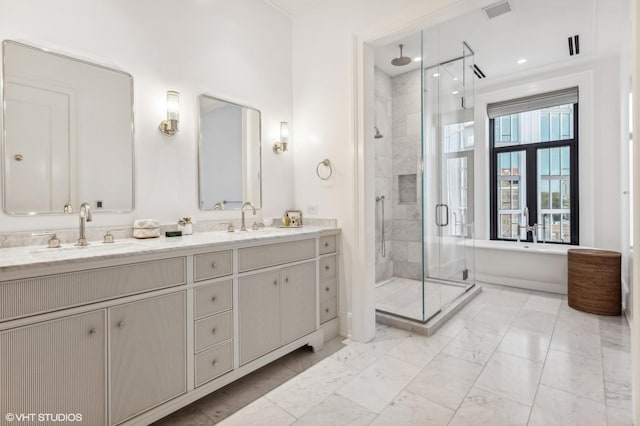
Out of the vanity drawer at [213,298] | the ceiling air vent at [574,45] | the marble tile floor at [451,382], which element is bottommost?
the marble tile floor at [451,382]

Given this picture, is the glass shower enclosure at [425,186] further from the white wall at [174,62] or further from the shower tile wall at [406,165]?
the white wall at [174,62]

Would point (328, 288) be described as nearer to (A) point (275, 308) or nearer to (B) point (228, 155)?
(A) point (275, 308)

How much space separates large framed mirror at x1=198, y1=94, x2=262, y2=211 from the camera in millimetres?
2414

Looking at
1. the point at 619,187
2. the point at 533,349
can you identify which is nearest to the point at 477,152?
the point at 619,187

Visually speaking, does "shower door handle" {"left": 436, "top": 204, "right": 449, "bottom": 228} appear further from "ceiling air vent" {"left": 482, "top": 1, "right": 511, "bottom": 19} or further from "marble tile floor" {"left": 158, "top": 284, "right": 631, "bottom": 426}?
"ceiling air vent" {"left": 482, "top": 1, "right": 511, "bottom": 19}

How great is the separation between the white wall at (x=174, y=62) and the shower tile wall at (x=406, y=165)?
6.10ft

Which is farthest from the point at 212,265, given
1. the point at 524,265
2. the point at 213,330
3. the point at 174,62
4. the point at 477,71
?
the point at 477,71

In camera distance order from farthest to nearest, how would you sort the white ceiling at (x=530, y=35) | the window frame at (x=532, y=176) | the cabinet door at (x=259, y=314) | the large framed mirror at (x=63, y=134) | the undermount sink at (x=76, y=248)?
1. the window frame at (x=532, y=176)
2. the white ceiling at (x=530, y=35)
3. the cabinet door at (x=259, y=314)
4. the large framed mirror at (x=63, y=134)
5. the undermount sink at (x=76, y=248)

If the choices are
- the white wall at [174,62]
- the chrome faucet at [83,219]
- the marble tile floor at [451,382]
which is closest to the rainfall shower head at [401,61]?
the white wall at [174,62]

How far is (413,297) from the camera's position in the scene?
345 cm

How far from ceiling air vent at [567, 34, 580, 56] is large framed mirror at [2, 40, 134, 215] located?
14.5ft

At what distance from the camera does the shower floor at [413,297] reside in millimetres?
2926

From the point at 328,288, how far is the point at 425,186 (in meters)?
1.36

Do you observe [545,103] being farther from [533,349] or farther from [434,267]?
[533,349]
